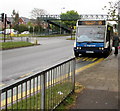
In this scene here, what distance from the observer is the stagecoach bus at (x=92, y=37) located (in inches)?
589

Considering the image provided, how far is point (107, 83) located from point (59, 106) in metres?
2.76

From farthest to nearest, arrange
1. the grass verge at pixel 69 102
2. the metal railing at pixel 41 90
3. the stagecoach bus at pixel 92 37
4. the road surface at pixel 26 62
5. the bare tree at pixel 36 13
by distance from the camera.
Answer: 1. the bare tree at pixel 36 13
2. the stagecoach bus at pixel 92 37
3. the road surface at pixel 26 62
4. the grass verge at pixel 69 102
5. the metal railing at pixel 41 90

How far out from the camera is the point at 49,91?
13.8 feet

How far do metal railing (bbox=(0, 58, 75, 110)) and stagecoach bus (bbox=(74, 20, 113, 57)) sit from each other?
31.8 feet

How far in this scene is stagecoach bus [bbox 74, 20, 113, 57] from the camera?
1495 cm

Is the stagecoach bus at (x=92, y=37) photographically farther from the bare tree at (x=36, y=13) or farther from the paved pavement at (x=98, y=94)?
the bare tree at (x=36, y=13)

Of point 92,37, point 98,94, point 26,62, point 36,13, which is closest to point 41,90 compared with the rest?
point 98,94

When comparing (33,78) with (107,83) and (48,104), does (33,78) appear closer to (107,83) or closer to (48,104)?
(48,104)

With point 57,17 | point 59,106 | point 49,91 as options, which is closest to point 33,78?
point 49,91

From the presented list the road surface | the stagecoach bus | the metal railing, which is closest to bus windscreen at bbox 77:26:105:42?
the stagecoach bus

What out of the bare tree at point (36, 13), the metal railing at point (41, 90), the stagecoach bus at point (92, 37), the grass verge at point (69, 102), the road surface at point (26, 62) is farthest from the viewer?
the bare tree at point (36, 13)

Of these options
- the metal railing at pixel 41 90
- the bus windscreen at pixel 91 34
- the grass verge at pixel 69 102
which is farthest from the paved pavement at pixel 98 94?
the bus windscreen at pixel 91 34

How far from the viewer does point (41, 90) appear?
3771mm

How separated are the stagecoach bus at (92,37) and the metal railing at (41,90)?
9686 mm
